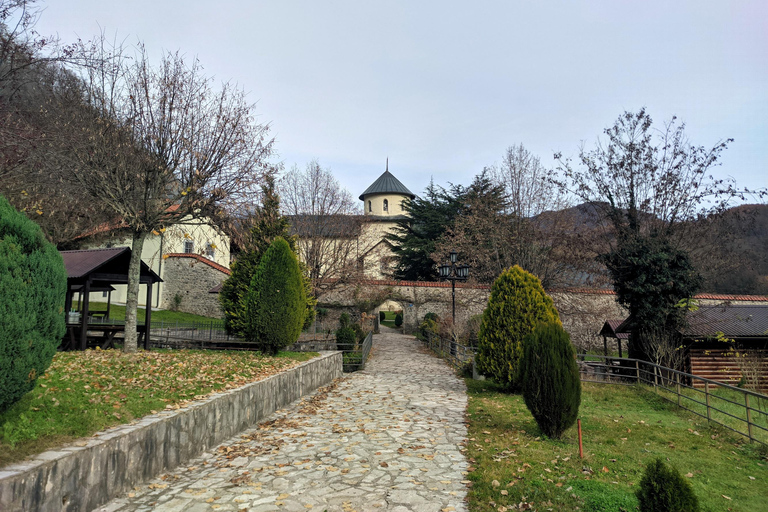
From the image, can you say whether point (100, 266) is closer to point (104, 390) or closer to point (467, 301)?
point (104, 390)

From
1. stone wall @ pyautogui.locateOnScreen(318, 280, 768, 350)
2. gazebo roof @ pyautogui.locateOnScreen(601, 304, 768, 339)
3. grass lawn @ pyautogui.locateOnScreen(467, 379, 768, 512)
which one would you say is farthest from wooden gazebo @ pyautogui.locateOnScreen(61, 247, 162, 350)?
gazebo roof @ pyautogui.locateOnScreen(601, 304, 768, 339)

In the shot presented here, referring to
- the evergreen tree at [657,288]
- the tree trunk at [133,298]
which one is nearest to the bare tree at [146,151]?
the tree trunk at [133,298]

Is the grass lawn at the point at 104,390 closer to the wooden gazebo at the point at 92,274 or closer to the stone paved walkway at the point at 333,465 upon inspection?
the stone paved walkway at the point at 333,465

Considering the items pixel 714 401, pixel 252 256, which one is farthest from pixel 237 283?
pixel 714 401

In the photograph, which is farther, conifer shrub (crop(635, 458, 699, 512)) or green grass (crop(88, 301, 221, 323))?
green grass (crop(88, 301, 221, 323))

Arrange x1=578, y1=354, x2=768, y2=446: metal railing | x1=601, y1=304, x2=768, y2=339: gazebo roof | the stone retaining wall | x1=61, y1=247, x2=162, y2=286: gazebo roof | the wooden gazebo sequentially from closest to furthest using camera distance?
the stone retaining wall < x1=578, y1=354, x2=768, y2=446: metal railing < the wooden gazebo < x1=61, y1=247, x2=162, y2=286: gazebo roof < x1=601, y1=304, x2=768, y2=339: gazebo roof

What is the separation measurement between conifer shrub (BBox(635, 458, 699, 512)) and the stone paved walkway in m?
1.90

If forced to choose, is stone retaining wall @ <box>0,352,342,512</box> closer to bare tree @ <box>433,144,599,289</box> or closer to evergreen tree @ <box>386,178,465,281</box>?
bare tree @ <box>433,144,599,289</box>

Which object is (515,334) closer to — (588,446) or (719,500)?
(588,446)

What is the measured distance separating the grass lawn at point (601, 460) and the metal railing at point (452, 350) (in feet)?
15.2

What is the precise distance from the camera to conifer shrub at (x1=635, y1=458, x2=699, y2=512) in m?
2.95

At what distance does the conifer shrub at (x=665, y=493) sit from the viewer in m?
2.95

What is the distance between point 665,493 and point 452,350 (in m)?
14.4

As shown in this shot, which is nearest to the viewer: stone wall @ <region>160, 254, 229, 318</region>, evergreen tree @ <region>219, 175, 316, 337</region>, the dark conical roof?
evergreen tree @ <region>219, 175, 316, 337</region>
